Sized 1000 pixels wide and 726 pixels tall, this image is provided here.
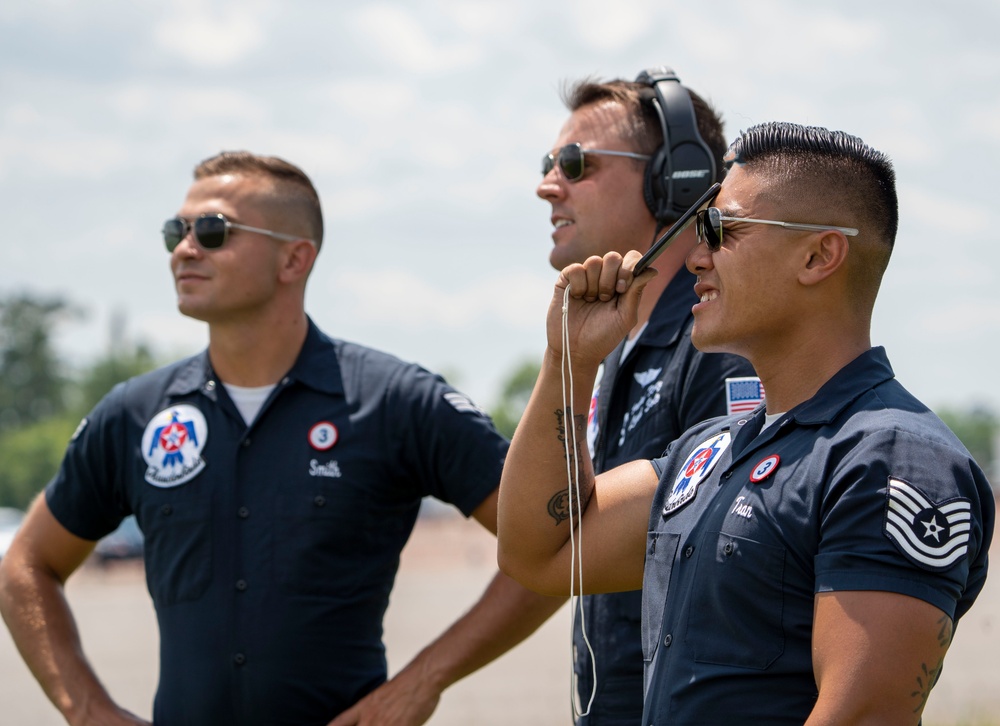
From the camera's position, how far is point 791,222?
9.15ft

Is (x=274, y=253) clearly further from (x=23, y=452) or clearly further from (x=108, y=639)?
(x=23, y=452)

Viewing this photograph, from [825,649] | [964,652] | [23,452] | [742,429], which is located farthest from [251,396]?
[23,452]

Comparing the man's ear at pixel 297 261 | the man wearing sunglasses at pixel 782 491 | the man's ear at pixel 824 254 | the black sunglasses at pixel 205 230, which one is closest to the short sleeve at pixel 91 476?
the black sunglasses at pixel 205 230

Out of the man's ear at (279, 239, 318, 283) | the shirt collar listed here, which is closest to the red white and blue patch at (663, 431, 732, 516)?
the shirt collar

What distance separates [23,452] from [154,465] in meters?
67.7

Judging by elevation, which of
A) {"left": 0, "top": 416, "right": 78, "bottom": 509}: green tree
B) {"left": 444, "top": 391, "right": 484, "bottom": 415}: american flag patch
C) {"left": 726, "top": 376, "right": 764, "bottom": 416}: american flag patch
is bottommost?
{"left": 0, "top": 416, "right": 78, "bottom": 509}: green tree

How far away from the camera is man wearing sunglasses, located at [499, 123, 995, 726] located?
232 centimetres

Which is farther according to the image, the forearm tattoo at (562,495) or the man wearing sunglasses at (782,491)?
the forearm tattoo at (562,495)

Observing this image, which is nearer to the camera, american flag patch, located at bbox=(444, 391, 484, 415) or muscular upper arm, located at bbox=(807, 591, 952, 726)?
muscular upper arm, located at bbox=(807, 591, 952, 726)

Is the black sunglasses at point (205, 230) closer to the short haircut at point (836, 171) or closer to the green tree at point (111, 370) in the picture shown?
the short haircut at point (836, 171)

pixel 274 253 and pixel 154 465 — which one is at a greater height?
pixel 274 253

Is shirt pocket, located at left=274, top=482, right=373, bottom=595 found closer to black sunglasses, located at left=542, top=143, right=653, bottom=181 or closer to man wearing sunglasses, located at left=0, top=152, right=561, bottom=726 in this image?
man wearing sunglasses, located at left=0, top=152, right=561, bottom=726

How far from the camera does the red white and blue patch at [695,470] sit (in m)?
2.85

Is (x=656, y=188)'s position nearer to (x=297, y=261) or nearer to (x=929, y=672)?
(x=297, y=261)
